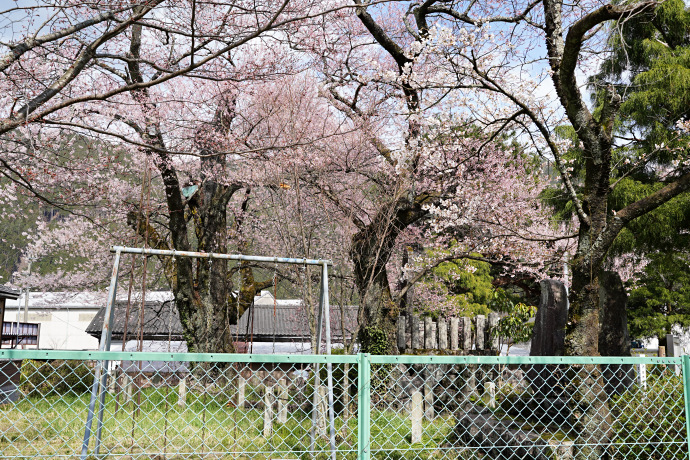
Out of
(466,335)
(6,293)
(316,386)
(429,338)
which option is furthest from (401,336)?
(6,293)

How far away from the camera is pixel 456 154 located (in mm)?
9969

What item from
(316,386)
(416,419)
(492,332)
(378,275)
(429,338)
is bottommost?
(416,419)

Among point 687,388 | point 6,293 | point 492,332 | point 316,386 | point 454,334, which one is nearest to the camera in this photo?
point 687,388

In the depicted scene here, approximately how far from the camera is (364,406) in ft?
8.77

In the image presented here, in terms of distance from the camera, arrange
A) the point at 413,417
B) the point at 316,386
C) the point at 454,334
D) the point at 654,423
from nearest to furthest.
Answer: the point at 654,423, the point at 316,386, the point at 413,417, the point at 454,334

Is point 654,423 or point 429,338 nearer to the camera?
point 654,423

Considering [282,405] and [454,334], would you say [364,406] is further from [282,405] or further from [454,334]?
[454,334]

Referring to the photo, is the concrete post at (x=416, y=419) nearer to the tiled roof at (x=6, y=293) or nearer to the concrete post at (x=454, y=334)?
the concrete post at (x=454, y=334)

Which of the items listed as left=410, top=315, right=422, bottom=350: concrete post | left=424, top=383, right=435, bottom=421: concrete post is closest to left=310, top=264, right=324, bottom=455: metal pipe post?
left=424, top=383, right=435, bottom=421: concrete post

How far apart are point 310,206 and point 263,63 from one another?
9.74ft

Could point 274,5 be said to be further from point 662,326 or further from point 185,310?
point 662,326

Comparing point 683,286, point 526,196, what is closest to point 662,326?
point 683,286

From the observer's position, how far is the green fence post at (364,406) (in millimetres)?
2602

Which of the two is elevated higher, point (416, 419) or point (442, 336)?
point (442, 336)
